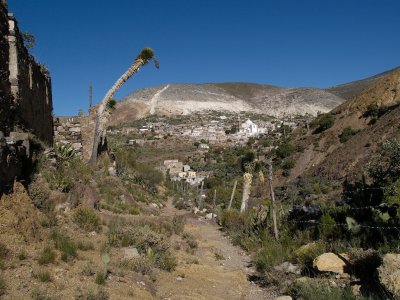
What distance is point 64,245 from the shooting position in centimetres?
728

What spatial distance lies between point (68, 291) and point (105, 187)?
10.1 m

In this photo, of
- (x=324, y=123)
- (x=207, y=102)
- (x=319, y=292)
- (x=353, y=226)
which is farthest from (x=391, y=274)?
(x=207, y=102)

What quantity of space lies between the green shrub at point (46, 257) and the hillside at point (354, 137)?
73.1 feet

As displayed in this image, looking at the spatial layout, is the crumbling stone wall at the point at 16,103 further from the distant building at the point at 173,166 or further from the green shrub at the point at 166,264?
the distant building at the point at 173,166

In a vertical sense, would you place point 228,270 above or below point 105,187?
below

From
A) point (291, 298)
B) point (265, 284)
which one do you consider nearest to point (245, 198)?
point (265, 284)

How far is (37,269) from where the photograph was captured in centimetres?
600

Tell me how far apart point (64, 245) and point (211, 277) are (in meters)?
3.23

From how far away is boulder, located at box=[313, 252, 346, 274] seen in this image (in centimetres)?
745

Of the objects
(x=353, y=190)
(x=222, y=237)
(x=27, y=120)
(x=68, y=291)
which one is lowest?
(x=222, y=237)

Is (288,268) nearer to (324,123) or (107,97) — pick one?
(107,97)

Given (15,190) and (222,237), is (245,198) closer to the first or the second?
(222,237)

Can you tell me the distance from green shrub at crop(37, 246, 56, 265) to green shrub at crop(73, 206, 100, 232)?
2504 millimetres

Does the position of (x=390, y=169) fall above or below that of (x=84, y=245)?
above
